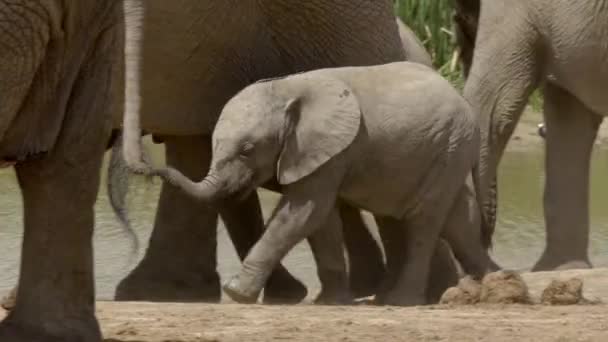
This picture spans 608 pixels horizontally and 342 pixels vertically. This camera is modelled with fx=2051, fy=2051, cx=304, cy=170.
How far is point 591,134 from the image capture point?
7797mm

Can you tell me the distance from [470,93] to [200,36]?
162 cm

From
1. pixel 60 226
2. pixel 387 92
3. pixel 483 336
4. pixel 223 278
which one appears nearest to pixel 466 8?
pixel 223 278

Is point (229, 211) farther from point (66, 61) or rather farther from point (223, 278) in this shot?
point (66, 61)

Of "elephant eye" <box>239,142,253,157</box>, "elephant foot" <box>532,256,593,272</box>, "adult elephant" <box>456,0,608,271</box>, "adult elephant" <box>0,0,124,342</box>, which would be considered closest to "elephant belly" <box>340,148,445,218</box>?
"elephant eye" <box>239,142,253,157</box>

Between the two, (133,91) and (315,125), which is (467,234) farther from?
(133,91)

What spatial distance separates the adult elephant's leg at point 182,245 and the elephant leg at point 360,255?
1.49 ft

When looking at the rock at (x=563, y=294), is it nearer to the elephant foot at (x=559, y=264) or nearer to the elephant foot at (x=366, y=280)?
the elephant foot at (x=366, y=280)

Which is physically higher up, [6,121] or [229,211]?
[6,121]

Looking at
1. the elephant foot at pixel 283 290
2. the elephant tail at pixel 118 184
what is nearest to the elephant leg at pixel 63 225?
the elephant tail at pixel 118 184

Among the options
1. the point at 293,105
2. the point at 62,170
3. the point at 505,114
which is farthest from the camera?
the point at 505,114

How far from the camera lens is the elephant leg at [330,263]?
6.24 m

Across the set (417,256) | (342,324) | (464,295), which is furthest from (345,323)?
(417,256)

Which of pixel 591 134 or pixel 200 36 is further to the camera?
pixel 591 134

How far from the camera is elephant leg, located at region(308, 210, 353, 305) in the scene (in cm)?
624
